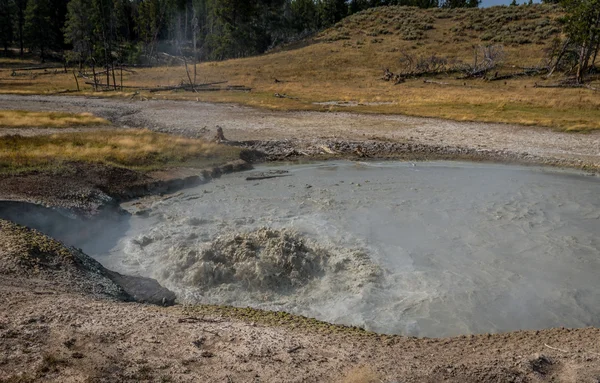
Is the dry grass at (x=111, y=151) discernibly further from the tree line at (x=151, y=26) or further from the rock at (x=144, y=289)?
the tree line at (x=151, y=26)

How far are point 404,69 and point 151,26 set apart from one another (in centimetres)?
5335

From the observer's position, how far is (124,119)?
31.0 meters

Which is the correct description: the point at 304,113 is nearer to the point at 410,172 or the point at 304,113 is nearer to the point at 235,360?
the point at 410,172

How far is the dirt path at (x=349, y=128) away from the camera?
21984 mm

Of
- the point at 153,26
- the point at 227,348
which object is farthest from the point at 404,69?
the point at 227,348

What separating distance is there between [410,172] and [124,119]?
20.8 meters

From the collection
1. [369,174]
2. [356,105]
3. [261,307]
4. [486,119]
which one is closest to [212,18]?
[356,105]

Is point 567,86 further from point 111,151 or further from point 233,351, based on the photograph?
point 233,351

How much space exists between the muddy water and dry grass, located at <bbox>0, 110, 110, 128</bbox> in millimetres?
15402

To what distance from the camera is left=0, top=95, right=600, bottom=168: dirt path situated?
72.1 ft

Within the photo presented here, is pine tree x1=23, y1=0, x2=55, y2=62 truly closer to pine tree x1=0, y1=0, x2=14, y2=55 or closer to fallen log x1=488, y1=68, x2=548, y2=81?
pine tree x1=0, y1=0, x2=14, y2=55

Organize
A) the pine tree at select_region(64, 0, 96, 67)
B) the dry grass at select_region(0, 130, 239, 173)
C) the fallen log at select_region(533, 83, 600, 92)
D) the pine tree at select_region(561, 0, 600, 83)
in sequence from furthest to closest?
the pine tree at select_region(64, 0, 96, 67), the pine tree at select_region(561, 0, 600, 83), the fallen log at select_region(533, 83, 600, 92), the dry grass at select_region(0, 130, 239, 173)

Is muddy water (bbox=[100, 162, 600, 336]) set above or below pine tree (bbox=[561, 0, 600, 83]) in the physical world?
below

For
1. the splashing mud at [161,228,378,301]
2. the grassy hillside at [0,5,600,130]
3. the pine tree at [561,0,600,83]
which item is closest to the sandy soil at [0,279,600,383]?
the splashing mud at [161,228,378,301]
